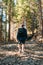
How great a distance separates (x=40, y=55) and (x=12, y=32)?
60.4ft

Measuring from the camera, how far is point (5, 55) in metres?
13.3

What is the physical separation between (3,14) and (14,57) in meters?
19.4

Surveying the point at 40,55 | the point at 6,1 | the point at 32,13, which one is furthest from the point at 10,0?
the point at 40,55

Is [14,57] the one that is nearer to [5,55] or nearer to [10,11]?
[5,55]

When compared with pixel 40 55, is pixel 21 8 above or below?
above

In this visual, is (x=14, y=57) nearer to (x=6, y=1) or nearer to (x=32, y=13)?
(x=6, y=1)

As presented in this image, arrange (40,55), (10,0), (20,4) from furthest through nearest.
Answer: (20,4) → (10,0) → (40,55)

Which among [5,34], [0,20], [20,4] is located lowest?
[5,34]

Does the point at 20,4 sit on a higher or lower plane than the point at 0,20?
higher

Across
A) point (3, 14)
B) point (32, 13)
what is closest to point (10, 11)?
point (3, 14)

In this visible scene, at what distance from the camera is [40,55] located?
13.6 meters

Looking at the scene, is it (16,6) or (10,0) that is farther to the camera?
(16,6)

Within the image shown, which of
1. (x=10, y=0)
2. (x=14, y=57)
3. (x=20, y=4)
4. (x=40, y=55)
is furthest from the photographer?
(x=20, y=4)

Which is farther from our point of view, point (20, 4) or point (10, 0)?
point (20, 4)
